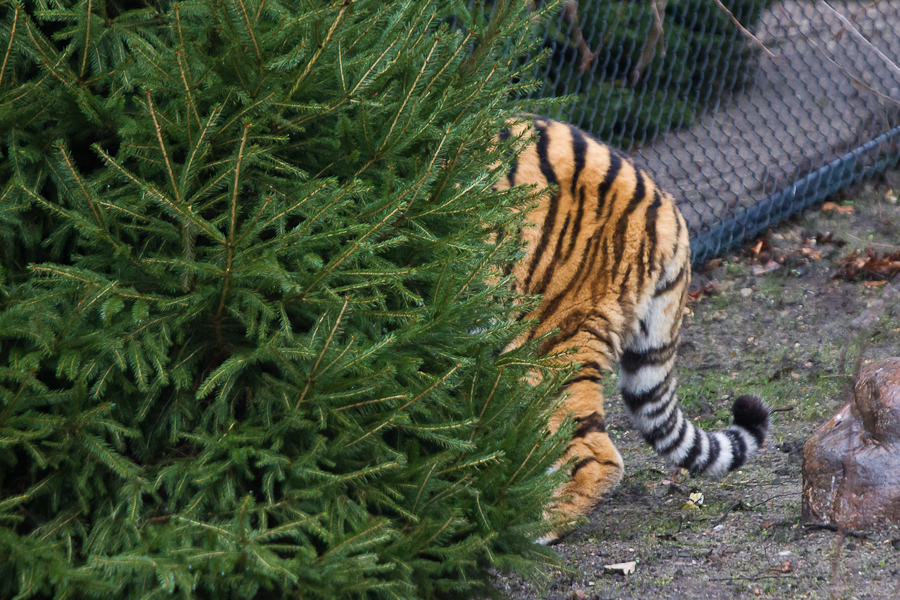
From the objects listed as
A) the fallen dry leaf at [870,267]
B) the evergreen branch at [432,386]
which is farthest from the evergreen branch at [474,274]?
the fallen dry leaf at [870,267]

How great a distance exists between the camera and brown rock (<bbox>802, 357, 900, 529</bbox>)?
9.42 ft

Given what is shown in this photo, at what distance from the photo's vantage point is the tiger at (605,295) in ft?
12.5

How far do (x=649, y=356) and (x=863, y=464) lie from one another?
1.25m

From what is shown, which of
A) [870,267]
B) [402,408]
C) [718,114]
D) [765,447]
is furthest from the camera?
[718,114]

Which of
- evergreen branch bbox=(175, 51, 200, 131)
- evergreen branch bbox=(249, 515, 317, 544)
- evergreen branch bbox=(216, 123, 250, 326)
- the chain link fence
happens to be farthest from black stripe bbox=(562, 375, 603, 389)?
the chain link fence

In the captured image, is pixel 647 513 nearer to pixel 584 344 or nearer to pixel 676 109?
pixel 584 344

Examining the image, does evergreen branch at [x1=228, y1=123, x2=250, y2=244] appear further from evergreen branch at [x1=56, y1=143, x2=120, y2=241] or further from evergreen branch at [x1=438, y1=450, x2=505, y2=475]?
evergreen branch at [x1=438, y1=450, x2=505, y2=475]

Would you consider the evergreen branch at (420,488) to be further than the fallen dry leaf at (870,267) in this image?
No

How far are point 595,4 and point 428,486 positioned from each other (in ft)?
19.4

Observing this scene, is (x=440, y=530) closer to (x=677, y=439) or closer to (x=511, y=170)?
(x=511, y=170)

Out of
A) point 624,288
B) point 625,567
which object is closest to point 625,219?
point 624,288

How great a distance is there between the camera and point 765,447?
4.22 meters

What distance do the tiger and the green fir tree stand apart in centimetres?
168

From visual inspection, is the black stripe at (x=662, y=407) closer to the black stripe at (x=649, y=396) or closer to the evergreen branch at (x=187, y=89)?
the black stripe at (x=649, y=396)
